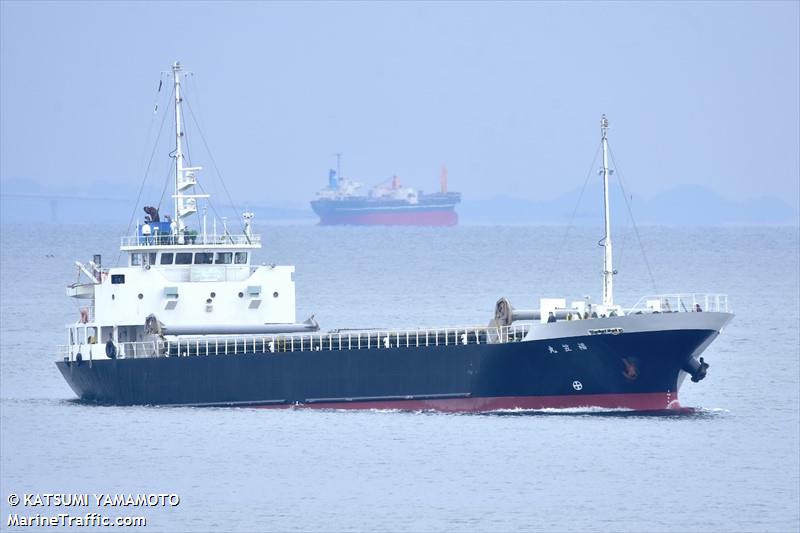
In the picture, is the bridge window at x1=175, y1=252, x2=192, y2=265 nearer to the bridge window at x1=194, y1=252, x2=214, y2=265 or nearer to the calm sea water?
the bridge window at x1=194, y1=252, x2=214, y2=265

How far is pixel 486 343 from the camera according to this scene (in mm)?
62438

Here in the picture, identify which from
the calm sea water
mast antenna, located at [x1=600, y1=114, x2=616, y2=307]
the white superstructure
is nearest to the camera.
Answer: the calm sea water

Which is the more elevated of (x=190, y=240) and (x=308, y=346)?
(x=190, y=240)

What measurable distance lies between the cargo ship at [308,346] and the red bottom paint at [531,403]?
44mm

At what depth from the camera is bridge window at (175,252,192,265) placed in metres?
68.3

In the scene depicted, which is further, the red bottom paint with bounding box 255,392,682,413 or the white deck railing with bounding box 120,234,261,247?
the white deck railing with bounding box 120,234,261,247

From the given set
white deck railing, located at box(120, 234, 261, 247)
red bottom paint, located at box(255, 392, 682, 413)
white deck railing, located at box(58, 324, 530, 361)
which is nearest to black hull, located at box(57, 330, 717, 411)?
red bottom paint, located at box(255, 392, 682, 413)

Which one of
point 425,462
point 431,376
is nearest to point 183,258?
point 431,376

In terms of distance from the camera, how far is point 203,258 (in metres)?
68.5

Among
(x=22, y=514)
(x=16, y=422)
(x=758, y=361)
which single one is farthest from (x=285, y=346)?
(x=758, y=361)

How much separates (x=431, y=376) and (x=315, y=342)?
169 inches

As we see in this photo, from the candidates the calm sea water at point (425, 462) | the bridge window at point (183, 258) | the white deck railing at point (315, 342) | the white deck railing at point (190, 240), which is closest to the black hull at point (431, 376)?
the white deck railing at point (315, 342)

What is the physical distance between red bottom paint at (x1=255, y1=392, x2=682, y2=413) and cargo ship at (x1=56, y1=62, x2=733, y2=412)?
4 cm

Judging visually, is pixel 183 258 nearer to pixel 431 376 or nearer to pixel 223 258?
pixel 223 258
